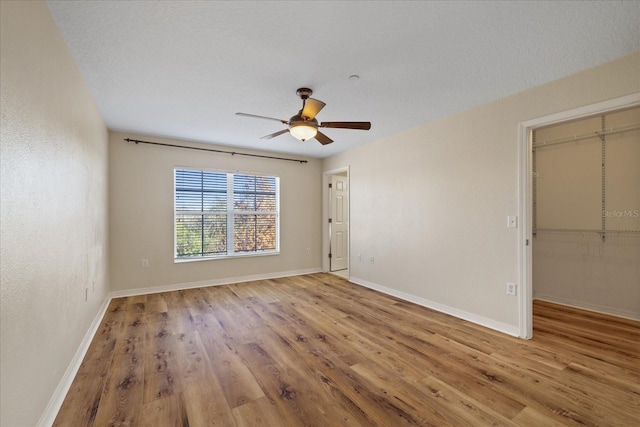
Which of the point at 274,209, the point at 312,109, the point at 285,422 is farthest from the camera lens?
the point at 274,209

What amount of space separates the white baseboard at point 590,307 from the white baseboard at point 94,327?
381 centimetres

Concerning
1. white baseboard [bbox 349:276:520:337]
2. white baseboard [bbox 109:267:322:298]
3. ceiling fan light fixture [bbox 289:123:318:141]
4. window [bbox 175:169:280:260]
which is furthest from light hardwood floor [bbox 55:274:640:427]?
ceiling fan light fixture [bbox 289:123:318:141]

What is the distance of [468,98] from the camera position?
3000 mm

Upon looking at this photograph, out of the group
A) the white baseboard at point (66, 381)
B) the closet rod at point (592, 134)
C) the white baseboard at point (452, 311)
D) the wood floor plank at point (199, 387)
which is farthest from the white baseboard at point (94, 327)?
the closet rod at point (592, 134)

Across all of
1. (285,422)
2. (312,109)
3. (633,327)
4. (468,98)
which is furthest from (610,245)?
(285,422)

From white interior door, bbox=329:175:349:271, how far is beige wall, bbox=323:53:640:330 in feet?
4.28

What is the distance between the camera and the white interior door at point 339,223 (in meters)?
6.06

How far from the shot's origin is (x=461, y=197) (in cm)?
340

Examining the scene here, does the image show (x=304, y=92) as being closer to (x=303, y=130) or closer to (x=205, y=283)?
(x=303, y=130)

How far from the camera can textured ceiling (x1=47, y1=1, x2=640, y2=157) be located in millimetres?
Result: 1717

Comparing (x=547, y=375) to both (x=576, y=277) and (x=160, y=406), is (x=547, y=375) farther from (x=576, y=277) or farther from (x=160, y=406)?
(x=160, y=406)

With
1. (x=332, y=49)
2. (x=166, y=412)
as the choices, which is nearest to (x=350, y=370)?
(x=166, y=412)

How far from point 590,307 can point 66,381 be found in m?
5.44

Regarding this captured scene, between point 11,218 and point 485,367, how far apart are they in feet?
10.1
